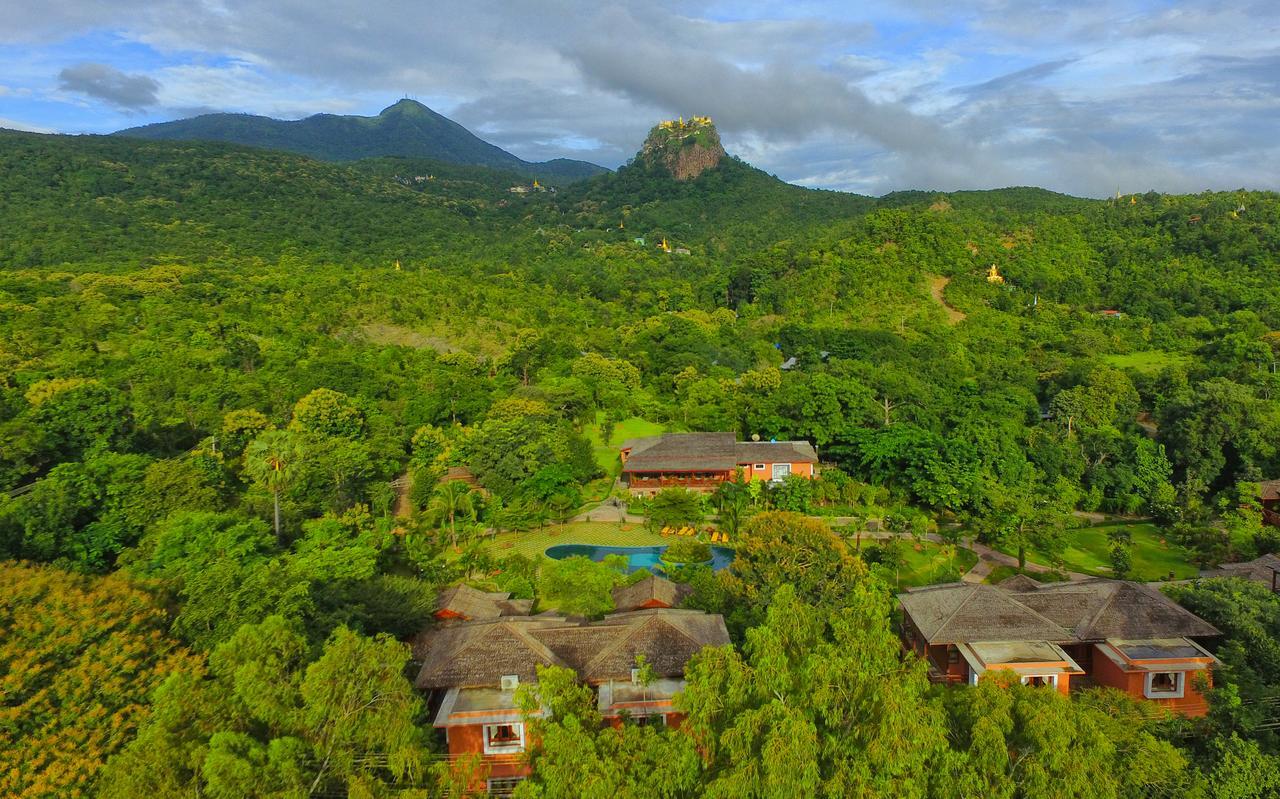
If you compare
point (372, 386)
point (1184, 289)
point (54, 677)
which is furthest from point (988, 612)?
point (1184, 289)

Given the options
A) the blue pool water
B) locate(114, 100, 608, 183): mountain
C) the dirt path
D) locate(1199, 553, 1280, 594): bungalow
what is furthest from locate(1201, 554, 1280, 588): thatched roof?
locate(114, 100, 608, 183): mountain

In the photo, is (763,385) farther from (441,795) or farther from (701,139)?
(701,139)

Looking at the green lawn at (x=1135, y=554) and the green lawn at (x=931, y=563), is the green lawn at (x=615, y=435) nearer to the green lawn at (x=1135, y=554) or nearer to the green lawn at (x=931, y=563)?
the green lawn at (x=931, y=563)

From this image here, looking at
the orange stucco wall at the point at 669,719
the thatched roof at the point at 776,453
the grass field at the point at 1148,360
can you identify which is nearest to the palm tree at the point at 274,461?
the orange stucco wall at the point at 669,719

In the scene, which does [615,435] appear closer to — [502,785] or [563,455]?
[563,455]

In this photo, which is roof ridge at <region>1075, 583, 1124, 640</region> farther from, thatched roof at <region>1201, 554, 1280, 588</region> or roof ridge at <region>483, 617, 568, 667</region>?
roof ridge at <region>483, 617, 568, 667</region>

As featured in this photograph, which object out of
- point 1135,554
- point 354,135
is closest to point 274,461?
point 1135,554
